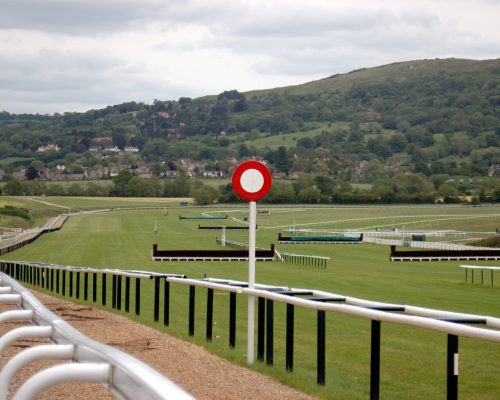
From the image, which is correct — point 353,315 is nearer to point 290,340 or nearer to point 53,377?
point 290,340

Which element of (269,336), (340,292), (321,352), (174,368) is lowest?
(340,292)

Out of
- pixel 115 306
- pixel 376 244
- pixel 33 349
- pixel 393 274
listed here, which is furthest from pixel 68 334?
pixel 376 244

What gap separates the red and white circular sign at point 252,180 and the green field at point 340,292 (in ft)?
5.53

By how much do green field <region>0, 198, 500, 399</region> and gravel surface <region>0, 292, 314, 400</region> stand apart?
310mm

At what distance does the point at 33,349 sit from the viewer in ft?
15.2

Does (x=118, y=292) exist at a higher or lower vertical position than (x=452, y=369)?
lower

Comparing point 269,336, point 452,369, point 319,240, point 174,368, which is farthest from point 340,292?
point 319,240

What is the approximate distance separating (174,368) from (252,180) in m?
2.49

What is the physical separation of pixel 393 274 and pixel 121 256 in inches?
772

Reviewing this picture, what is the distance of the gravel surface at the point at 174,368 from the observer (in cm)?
823

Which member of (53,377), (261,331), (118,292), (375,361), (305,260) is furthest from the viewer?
(305,260)

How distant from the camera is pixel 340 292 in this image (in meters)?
29.2

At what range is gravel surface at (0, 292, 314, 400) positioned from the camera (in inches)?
324

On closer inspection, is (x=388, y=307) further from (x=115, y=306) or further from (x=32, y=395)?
(x=115, y=306)
